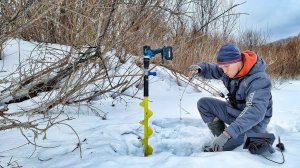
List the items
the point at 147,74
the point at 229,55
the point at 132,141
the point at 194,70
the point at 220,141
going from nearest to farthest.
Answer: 1. the point at 220,141
2. the point at 147,74
3. the point at 229,55
4. the point at 132,141
5. the point at 194,70

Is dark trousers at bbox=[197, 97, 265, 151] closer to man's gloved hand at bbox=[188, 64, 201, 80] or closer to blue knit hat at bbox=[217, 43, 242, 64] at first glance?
man's gloved hand at bbox=[188, 64, 201, 80]

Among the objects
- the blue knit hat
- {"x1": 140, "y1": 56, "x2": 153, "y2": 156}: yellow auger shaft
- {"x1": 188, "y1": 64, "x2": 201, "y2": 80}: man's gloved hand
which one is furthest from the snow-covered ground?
the blue knit hat

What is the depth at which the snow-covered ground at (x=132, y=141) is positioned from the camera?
96.6 inches

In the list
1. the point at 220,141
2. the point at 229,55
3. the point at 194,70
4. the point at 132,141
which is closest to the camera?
the point at 220,141

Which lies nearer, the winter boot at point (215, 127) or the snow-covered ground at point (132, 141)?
the snow-covered ground at point (132, 141)

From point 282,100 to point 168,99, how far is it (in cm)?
186

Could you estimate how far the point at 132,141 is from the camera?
10.0ft

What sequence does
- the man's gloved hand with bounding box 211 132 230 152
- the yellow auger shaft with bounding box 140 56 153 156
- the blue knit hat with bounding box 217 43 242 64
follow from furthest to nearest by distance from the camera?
the blue knit hat with bounding box 217 43 242 64, the yellow auger shaft with bounding box 140 56 153 156, the man's gloved hand with bounding box 211 132 230 152

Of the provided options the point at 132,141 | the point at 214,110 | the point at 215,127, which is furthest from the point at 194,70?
the point at 132,141

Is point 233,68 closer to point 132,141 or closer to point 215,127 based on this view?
point 215,127

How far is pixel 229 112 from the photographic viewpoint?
318 centimetres

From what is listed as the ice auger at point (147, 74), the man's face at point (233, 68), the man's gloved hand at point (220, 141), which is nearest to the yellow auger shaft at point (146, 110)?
the ice auger at point (147, 74)

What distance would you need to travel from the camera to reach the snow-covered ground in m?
2.45

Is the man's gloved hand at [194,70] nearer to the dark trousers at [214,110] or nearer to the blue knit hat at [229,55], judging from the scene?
the dark trousers at [214,110]
